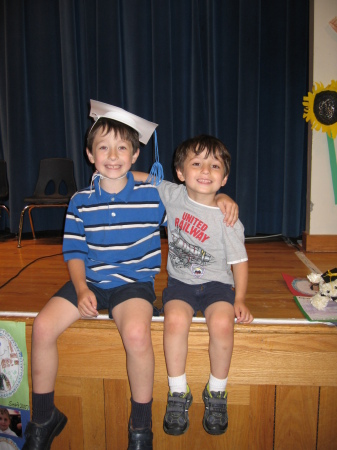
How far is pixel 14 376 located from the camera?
3.95 ft

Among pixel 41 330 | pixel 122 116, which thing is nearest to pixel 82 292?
pixel 41 330

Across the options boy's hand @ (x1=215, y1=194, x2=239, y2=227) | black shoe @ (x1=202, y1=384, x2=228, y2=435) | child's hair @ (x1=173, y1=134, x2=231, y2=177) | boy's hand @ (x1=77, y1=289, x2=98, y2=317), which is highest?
child's hair @ (x1=173, y1=134, x2=231, y2=177)

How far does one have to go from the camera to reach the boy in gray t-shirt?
104 centimetres

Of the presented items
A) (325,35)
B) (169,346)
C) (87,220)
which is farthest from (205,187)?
(325,35)

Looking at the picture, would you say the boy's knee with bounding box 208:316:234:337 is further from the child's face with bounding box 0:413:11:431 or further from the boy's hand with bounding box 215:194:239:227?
the child's face with bounding box 0:413:11:431

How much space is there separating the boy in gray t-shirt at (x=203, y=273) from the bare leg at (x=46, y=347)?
12.9 inches

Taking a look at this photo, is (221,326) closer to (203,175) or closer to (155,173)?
Result: (203,175)

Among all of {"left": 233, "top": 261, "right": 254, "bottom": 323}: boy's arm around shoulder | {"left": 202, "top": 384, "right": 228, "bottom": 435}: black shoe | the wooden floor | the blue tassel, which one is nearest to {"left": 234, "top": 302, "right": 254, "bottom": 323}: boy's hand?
{"left": 233, "top": 261, "right": 254, "bottom": 323}: boy's arm around shoulder

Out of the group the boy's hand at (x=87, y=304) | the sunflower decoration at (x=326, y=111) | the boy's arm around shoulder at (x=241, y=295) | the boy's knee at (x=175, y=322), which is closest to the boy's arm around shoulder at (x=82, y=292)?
the boy's hand at (x=87, y=304)

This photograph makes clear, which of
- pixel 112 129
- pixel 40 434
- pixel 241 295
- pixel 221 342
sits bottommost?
pixel 40 434

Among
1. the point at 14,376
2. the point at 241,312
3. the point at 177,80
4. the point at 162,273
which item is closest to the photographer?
the point at 241,312

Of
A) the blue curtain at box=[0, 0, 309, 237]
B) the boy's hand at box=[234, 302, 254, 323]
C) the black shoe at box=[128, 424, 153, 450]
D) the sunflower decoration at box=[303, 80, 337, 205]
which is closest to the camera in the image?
the black shoe at box=[128, 424, 153, 450]

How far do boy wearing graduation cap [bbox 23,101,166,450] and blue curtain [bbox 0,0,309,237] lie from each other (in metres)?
1.58

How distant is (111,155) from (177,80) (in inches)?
70.2
